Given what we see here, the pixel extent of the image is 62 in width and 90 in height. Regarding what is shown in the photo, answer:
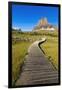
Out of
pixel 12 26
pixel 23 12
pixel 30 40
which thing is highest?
pixel 23 12

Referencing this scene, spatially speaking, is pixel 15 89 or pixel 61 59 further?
pixel 61 59

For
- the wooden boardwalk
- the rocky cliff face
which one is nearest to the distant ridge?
the rocky cliff face

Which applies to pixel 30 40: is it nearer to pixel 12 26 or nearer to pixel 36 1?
pixel 12 26

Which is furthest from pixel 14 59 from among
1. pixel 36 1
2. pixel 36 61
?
pixel 36 1

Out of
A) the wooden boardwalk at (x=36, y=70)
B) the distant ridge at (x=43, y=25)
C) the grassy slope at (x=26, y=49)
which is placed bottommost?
the wooden boardwalk at (x=36, y=70)

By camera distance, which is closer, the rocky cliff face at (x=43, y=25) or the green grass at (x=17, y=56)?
the green grass at (x=17, y=56)

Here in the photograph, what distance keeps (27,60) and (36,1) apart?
72 cm

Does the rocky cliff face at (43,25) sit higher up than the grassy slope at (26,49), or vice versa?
the rocky cliff face at (43,25)

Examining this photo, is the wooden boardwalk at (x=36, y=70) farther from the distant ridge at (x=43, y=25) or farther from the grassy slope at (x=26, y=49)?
the distant ridge at (x=43, y=25)

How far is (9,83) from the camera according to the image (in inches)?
102

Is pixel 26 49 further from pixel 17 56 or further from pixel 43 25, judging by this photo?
pixel 43 25

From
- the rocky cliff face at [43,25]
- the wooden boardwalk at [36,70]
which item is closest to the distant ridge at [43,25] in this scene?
the rocky cliff face at [43,25]

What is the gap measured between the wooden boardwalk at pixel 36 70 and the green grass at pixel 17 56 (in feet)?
0.17

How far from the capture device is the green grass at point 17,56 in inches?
103
